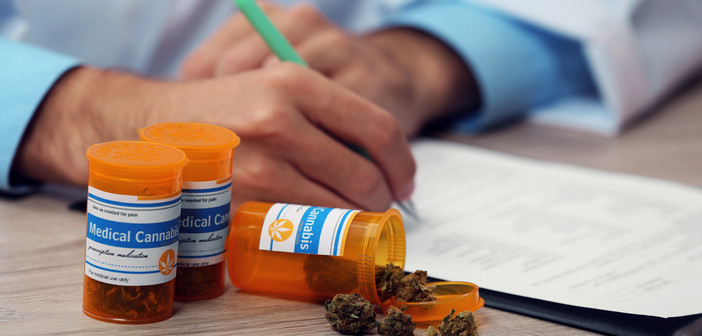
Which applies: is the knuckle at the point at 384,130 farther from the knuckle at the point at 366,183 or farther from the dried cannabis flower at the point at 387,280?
the dried cannabis flower at the point at 387,280

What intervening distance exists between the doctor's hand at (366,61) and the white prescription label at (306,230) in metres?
0.31

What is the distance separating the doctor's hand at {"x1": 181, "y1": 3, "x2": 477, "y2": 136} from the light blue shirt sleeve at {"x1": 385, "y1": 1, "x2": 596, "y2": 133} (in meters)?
0.03

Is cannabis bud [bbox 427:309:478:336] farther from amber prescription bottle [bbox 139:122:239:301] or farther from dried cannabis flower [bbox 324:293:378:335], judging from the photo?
amber prescription bottle [bbox 139:122:239:301]

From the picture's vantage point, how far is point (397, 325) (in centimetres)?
54

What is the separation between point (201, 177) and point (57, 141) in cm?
33

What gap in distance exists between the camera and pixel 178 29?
4.34 ft

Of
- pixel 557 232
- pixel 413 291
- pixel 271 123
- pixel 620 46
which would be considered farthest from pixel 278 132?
pixel 620 46

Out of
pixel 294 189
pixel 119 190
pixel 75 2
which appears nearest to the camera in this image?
pixel 119 190

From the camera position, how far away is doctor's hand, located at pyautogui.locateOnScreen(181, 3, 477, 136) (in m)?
0.96

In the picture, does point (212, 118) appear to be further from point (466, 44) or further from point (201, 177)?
point (466, 44)

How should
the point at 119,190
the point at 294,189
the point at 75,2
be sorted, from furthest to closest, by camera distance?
the point at 75,2
the point at 294,189
the point at 119,190

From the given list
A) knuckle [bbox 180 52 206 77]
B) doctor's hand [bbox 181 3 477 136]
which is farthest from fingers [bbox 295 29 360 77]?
knuckle [bbox 180 52 206 77]

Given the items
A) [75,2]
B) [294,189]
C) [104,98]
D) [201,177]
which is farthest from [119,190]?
[75,2]

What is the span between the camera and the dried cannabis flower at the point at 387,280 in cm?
58
